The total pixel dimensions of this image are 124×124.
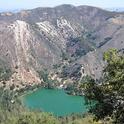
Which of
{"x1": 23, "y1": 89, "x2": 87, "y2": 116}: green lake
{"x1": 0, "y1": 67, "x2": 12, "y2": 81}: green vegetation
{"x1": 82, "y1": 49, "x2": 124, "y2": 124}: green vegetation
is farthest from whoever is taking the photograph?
{"x1": 0, "y1": 67, "x2": 12, "y2": 81}: green vegetation

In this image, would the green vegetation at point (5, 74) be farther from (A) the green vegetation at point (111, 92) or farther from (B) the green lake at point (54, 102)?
(A) the green vegetation at point (111, 92)

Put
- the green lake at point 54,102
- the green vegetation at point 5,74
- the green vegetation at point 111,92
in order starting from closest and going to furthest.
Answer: the green vegetation at point 111,92 < the green lake at point 54,102 < the green vegetation at point 5,74

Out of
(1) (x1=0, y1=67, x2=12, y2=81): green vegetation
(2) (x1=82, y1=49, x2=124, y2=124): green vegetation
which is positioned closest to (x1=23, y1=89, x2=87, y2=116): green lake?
(1) (x1=0, y1=67, x2=12, y2=81): green vegetation

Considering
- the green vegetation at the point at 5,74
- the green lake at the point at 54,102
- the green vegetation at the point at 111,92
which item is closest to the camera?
the green vegetation at the point at 111,92

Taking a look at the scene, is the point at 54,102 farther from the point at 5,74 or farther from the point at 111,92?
the point at 111,92

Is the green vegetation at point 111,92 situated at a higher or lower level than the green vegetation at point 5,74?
higher

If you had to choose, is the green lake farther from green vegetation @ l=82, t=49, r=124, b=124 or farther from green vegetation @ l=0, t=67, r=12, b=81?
green vegetation @ l=82, t=49, r=124, b=124

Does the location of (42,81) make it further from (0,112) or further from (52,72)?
(0,112)

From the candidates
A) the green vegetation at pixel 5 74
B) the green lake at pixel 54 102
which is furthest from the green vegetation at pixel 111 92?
the green vegetation at pixel 5 74

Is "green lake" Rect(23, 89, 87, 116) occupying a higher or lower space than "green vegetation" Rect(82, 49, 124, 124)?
lower
